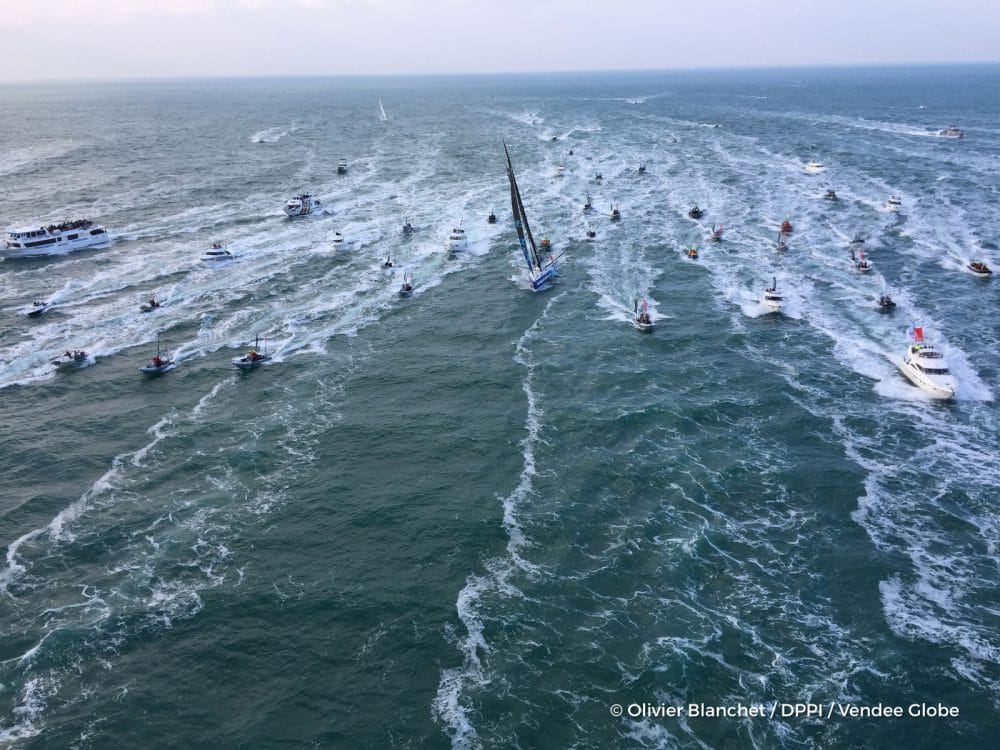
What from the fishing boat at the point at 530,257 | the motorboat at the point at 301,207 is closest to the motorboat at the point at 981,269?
the fishing boat at the point at 530,257

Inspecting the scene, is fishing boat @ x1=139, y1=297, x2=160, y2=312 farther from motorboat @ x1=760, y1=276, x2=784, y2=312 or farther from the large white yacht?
motorboat @ x1=760, y1=276, x2=784, y2=312

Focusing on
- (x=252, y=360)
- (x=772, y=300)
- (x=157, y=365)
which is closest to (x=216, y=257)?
(x=157, y=365)

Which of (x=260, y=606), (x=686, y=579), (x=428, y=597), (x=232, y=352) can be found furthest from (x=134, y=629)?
(x=232, y=352)

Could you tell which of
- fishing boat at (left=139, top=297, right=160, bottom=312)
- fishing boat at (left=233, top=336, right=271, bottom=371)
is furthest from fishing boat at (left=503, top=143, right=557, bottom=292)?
fishing boat at (left=139, top=297, right=160, bottom=312)

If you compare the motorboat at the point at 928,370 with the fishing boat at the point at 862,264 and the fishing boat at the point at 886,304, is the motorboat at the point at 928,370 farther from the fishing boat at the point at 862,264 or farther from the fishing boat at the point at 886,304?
the fishing boat at the point at 862,264

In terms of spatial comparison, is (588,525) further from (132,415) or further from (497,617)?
(132,415)
